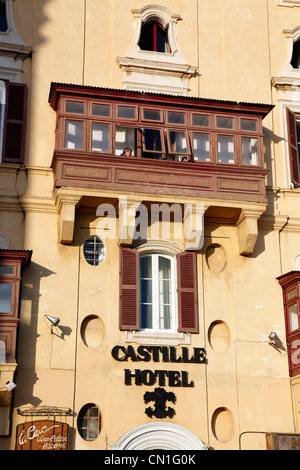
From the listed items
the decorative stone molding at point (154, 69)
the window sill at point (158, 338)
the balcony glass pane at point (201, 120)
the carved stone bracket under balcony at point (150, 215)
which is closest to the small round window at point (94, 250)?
the carved stone bracket under balcony at point (150, 215)

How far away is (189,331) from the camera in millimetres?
22656

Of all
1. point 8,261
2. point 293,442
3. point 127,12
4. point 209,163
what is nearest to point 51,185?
point 8,261

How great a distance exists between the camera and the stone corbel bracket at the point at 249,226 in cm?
2350

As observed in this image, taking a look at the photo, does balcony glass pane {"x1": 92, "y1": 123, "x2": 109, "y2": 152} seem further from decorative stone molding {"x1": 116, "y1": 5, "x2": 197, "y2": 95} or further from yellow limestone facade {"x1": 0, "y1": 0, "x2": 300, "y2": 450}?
decorative stone molding {"x1": 116, "y1": 5, "x2": 197, "y2": 95}

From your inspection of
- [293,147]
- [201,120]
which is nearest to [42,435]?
[201,120]

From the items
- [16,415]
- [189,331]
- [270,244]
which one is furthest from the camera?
[270,244]

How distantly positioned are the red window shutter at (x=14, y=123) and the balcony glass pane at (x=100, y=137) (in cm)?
208

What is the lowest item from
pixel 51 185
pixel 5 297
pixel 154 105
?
pixel 5 297

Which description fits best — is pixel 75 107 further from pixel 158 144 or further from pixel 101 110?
pixel 158 144

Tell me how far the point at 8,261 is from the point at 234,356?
261 inches

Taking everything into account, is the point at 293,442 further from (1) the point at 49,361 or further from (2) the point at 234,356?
(1) the point at 49,361

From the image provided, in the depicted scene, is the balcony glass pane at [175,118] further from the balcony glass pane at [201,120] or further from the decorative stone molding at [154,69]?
the decorative stone molding at [154,69]

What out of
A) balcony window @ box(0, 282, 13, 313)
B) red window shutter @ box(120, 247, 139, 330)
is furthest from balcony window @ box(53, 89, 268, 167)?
balcony window @ box(0, 282, 13, 313)

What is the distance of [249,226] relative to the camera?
23516 millimetres
